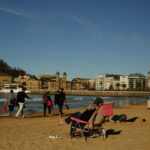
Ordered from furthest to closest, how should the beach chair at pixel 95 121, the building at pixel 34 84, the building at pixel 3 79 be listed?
the building at pixel 34 84, the building at pixel 3 79, the beach chair at pixel 95 121

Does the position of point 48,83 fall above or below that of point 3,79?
below

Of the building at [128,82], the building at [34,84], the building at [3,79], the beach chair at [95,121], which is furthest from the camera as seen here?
the building at [128,82]

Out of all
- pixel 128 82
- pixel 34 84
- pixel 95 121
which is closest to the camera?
pixel 95 121

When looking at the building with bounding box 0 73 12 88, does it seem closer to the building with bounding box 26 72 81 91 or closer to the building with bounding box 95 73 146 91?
the building with bounding box 26 72 81 91

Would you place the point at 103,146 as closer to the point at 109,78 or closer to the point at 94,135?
the point at 94,135

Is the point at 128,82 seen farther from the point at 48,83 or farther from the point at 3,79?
the point at 3,79

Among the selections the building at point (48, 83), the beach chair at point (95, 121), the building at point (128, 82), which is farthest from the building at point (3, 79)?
the beach chair at point (95, 121)

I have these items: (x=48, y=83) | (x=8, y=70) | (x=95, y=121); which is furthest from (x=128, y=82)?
(x=95, y=121)

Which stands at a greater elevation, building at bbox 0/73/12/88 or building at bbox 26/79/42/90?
building at bbox 0/73/12/88

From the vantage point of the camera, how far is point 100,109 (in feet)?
24.2

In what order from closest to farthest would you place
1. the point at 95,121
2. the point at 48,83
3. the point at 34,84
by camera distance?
1. the point at 95,121
2. the point at 34,84
3. the point at 48,83

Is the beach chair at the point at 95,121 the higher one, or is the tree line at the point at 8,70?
the tree line at the point at 8,70

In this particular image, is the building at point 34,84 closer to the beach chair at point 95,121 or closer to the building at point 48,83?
the building at point 48,83

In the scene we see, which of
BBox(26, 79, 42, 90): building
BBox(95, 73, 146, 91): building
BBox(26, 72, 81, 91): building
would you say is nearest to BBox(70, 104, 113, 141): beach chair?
BBox(26, 72, 81, 91): building
